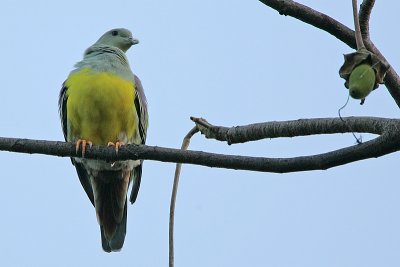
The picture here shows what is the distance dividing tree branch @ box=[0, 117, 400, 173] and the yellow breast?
1.68 metres

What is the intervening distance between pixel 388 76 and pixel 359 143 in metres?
0.54

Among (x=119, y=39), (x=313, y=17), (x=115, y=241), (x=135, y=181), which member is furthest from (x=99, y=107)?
(x=313, y=17)

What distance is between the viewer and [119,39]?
22.3 feet

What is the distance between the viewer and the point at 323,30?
3146 mm

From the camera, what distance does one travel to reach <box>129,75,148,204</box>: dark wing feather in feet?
18.6

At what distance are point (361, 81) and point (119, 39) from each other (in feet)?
15.4

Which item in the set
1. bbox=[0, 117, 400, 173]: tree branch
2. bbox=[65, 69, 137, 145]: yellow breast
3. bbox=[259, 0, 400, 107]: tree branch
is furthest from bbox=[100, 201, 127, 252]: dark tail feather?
bbox=[259, 0, 400, 107]: tree branch

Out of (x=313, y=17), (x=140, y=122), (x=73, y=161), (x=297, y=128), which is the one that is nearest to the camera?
(x=297, y=128)

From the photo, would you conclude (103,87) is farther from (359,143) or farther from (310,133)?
(359,143)

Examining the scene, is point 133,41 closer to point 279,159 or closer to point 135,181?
point 135,181

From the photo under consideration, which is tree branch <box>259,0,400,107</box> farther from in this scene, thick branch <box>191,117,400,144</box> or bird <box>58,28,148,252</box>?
bird <box>58,28,148,252</box>

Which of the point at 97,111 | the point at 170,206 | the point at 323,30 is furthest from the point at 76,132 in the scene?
the point at 323,30

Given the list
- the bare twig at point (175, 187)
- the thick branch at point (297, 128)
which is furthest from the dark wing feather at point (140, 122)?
the thick branch at point (297, 128)

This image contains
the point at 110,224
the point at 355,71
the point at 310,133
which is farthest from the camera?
the point at 110,224
